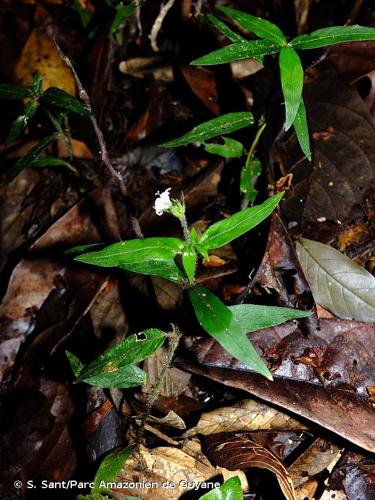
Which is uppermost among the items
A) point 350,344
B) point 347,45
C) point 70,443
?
point 347,45

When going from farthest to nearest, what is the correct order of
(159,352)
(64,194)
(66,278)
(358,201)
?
1. (64,194)
2. (66,278)
3. (358,201)
4. (159,352)

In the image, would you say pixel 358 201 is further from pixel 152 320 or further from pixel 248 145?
pixel 152 320

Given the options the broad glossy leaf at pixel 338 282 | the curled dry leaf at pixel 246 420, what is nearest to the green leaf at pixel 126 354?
the curled dry leaf at pixel 246 420

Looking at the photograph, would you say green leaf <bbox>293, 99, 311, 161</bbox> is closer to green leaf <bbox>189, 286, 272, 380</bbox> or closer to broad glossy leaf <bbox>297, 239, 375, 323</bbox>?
broad glossy leaf <bbox>297, 239, 375, 323</bbox>

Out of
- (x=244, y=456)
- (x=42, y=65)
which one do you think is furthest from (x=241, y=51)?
(x=42, y=65)

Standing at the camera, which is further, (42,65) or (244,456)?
(42,65)

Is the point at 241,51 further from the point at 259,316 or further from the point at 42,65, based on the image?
the point at 42,65

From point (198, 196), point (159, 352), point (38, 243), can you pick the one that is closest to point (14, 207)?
point (38, 243)
